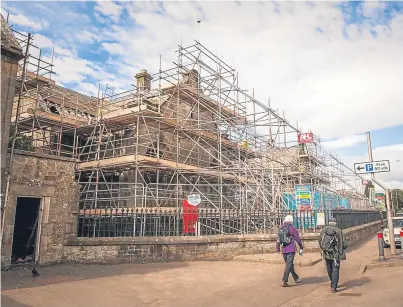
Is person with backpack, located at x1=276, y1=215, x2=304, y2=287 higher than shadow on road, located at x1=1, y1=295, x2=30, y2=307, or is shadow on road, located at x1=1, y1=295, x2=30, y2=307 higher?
person with backpack, located at x1=276, y1=215, x2=304, y2=287

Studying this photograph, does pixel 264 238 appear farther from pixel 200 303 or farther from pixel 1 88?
pixel 1 88

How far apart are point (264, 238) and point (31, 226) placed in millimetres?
7562

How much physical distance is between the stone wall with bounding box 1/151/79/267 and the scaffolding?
12.6 ft

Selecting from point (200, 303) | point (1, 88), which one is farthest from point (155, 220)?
point (1, 88)

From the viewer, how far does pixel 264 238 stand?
11484 millimetres

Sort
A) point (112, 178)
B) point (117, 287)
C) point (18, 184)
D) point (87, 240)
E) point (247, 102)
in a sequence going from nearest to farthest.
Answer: point (117, 287) → point (18, 184) → point (87, 240) → point (112, 178) → point (247, 102)

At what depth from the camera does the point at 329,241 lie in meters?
7.01

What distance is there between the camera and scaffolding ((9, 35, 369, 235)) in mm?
15281

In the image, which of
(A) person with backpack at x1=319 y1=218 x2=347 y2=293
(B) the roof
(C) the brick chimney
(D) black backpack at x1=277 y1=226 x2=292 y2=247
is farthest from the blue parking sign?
(C) the brick chimney

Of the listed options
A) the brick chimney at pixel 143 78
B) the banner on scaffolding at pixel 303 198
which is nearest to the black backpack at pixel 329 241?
the banner on scaffolding at pixel 303 198

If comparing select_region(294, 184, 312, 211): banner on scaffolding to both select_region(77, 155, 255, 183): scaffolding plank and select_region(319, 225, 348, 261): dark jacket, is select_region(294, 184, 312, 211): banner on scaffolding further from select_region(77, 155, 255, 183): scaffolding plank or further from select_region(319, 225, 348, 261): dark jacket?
select_region(319, 225, 348, 261): dark jacket

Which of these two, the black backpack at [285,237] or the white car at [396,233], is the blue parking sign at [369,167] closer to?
the black backpack at [285,237]

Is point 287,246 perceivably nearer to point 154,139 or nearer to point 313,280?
point 313,280

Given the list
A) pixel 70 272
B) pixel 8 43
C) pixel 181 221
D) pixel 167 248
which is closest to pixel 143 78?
pixel 181 221
